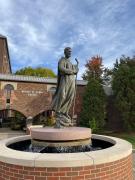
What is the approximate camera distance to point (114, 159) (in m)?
4.27

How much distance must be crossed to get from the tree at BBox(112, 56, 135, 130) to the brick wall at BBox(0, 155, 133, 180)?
727 inches

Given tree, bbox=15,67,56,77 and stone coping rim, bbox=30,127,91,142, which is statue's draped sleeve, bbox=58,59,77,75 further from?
tree, bbox=15,67,56,77

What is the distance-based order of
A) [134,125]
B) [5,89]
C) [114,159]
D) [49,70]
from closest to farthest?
1. [114,159]
2. [134,125]
3. [5,89]
4. [49,70]

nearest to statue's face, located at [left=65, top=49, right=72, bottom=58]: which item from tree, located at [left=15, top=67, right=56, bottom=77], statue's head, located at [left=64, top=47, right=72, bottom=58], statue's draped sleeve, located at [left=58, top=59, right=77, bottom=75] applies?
statue's head, located at [left=64, top=47, right=72, bottom=58]

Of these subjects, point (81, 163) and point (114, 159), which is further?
point (114, 159)

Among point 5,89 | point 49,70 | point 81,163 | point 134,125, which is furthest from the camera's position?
point 49,70

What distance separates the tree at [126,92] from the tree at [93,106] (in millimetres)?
1538

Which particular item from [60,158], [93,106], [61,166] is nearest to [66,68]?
[60,158]

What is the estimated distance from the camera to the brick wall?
392cm

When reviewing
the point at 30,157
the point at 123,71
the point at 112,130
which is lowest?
the point at 112,130

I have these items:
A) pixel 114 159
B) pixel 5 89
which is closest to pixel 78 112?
pixel 5 89

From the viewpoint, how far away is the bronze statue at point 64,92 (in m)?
6.42

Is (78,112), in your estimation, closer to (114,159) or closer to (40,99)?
(40,99)

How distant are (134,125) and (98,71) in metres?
17.2
